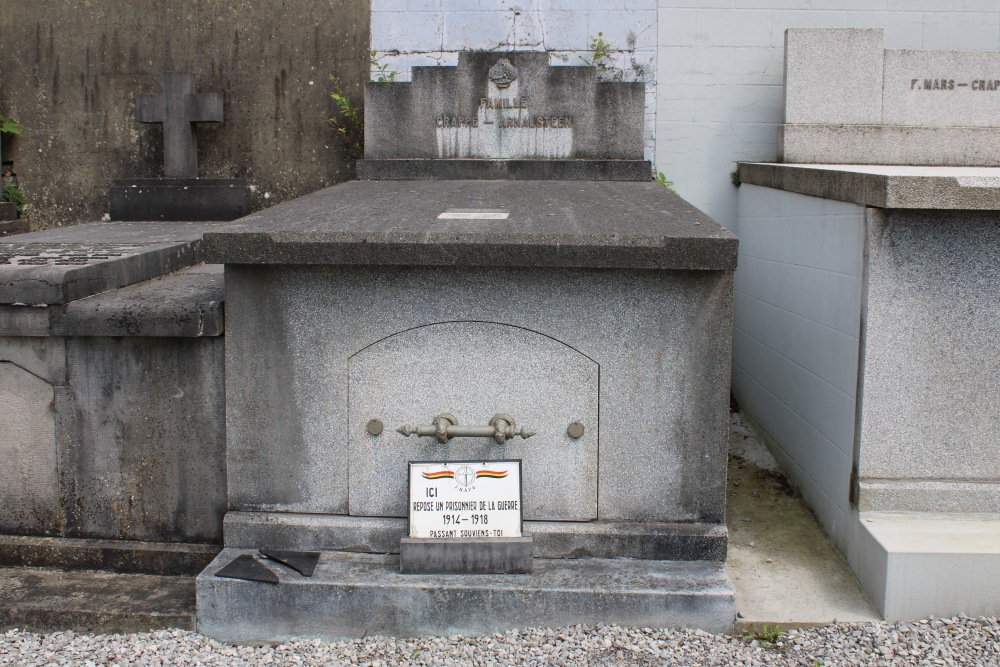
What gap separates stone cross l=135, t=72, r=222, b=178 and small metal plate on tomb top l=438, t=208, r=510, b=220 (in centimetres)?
276

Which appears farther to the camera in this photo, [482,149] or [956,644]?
[482,149]

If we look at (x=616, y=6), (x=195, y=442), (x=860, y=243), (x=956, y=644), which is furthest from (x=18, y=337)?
(x=616, y=6)

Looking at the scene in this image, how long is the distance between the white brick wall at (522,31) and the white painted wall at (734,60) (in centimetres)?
12

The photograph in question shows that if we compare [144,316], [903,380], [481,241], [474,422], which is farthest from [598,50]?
[144,316]

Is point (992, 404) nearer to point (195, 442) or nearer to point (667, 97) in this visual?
point (195, 442)

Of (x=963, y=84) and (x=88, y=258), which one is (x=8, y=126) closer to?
(x=88, y=258)

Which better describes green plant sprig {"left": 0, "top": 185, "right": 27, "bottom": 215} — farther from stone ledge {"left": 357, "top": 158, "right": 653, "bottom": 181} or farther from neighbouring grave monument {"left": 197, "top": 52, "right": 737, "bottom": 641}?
neighbouring grave monument {"left": 197, "top": 52, "right": 737, "bottom": 641}

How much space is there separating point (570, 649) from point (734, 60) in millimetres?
4404

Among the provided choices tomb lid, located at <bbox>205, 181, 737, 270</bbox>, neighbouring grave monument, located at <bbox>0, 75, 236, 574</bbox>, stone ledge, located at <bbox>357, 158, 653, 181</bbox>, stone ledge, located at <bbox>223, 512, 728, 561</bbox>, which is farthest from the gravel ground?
stone ledge, located at <bbox>357, 158, 653, 181</bbox>

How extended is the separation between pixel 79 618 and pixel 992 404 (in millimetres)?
3326

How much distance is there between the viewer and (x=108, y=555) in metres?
3.56

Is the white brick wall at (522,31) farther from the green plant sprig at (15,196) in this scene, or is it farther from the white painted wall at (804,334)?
the green plant sprig at (15,196)

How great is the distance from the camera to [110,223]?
5.80 metres

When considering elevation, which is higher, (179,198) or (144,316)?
(179,198)
